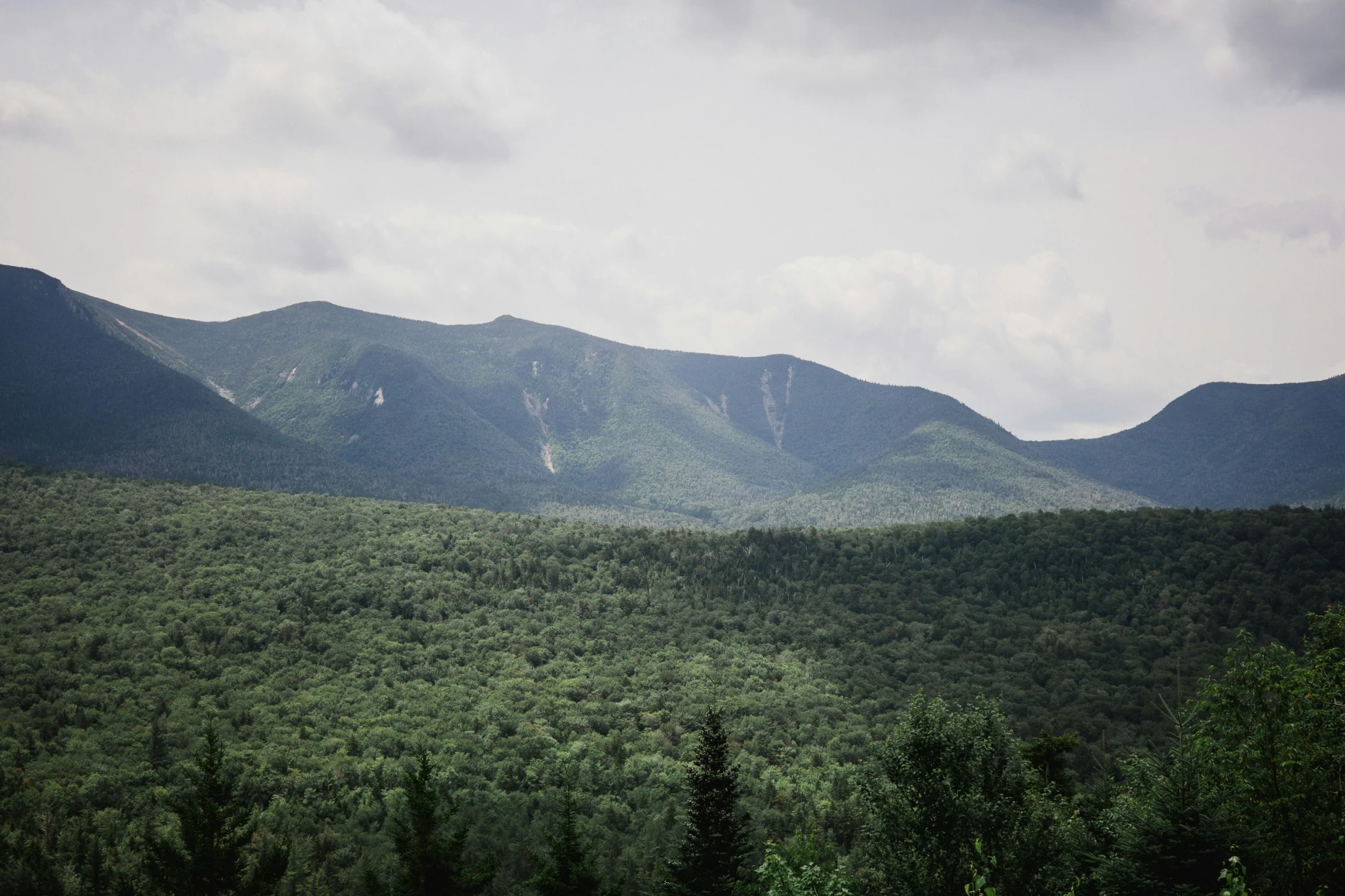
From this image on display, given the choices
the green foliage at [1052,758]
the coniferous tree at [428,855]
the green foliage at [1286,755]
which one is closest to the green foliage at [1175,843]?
the green foliage at [1286,755]

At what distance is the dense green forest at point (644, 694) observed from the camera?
29578 mm

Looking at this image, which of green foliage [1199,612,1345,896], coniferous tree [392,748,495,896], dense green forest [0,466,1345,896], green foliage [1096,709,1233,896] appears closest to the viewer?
green foliage [1096,709,1233,896]

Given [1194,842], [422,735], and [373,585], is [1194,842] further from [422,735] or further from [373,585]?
[373,585]

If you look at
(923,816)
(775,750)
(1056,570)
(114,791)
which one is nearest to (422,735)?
(114,791)

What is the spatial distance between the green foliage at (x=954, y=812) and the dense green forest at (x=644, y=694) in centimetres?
13

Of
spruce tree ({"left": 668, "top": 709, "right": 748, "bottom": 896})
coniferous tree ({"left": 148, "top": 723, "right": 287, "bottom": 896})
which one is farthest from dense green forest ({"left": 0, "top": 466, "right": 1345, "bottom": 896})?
spruce tree ({"left": 668, "top": 709, "right": 748, "bottom": 896})

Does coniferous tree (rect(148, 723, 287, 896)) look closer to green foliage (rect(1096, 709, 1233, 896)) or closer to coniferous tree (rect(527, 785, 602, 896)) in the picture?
coniferous tree (rect(527, 785, 602, 896))

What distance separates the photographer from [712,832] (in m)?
37.4

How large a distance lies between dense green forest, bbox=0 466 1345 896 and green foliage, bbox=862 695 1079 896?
0.43 ft

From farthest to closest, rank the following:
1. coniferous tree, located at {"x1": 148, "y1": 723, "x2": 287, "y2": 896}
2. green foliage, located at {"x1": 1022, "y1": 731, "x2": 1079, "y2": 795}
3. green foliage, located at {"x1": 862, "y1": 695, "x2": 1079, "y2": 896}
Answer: green foliage, located at {"x1": 1022, "y1": 731, "x2": 1079, "y2": 795}, green foliage, located at {"x1": 862, "y1": 695, "x2": 1079, "y2": 896}, coniferous tree, located at {"x1": 148, "y1": 723, "x2": 287, "y2": 896}

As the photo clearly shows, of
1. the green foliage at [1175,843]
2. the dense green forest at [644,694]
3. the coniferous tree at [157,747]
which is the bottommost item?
the coniferous tree at [157,747]

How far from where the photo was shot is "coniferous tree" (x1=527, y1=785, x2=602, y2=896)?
32.5m

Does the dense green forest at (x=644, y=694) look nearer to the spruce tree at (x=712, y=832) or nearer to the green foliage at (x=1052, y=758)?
the green foliage at (x=1052, y=758)

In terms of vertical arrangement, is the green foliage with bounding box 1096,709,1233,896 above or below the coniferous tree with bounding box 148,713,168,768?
above
